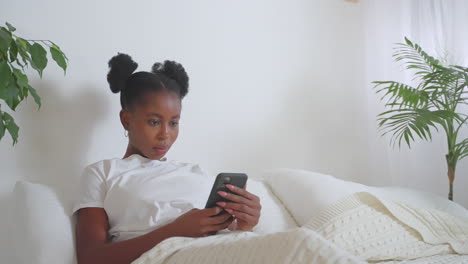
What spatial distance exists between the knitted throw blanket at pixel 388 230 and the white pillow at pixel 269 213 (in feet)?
0.52

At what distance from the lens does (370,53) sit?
2518mm

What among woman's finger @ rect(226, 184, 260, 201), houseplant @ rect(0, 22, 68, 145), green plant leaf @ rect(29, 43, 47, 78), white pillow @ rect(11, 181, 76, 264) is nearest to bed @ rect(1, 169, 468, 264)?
white pillow @ rect(11, 181, 76, 264)

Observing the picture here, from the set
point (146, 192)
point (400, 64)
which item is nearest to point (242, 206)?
point (146, 192)

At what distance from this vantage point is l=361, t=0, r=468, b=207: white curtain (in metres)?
2.27

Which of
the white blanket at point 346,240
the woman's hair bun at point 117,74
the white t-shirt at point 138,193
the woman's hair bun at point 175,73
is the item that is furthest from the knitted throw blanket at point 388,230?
the woman's hair bun at point 117,74

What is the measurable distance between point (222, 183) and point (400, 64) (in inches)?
65.5

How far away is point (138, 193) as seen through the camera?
1.28 metres

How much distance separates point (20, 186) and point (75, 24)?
63cm

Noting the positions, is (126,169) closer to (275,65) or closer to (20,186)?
(20,186)

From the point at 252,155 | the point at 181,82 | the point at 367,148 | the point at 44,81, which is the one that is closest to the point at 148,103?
the point at 181,82

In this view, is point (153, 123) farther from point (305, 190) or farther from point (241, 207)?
point (305, 190)

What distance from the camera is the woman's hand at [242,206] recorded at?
47.8 inches

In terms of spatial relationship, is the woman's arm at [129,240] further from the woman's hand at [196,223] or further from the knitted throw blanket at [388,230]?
the knitted throw blanket at [388,230]

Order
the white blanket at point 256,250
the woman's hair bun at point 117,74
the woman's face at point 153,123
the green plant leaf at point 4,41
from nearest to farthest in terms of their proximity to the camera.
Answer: the white blanket at point 256,250, the green plant leaf at point 4,41, the woman's face at point 153,123, the woman's hair bun at point 117,74
